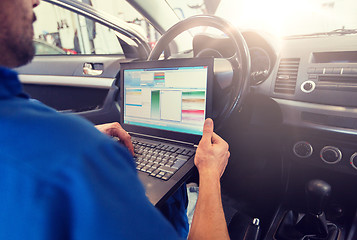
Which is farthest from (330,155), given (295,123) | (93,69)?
(93,69)

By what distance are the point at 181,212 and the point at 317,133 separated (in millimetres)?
727

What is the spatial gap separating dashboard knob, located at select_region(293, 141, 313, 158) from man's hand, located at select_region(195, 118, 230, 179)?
633 millimetres

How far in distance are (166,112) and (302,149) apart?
0.71 meters

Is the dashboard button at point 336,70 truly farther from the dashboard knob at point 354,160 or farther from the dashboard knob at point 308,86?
the dashboard knob at point 354,160

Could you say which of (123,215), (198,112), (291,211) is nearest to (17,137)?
(123,215)

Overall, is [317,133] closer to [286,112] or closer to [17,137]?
[286,112]

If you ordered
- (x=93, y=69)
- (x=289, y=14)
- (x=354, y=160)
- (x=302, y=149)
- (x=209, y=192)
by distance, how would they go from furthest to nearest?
(x=93, y=69) → (x=289, y=14) → (x=302, y=149) → (x=354, y=160) → (x=209, y=192)

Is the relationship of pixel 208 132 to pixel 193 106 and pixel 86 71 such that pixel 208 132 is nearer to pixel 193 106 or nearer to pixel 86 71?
pixel 193 106

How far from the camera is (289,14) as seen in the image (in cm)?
134

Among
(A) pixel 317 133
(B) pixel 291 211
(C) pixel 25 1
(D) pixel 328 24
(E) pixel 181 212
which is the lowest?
(B) pixel 291 211

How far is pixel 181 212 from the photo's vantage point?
0.82 metres

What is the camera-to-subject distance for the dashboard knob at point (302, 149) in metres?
1.16

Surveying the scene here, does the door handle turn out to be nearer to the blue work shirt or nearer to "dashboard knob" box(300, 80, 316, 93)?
"dashboard knob" box(300, 80, 316, 93)

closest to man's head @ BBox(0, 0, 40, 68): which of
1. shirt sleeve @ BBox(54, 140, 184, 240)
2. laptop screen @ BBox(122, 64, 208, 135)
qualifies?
shirt sleeve @ BBox(54, 140, 184, 240)
